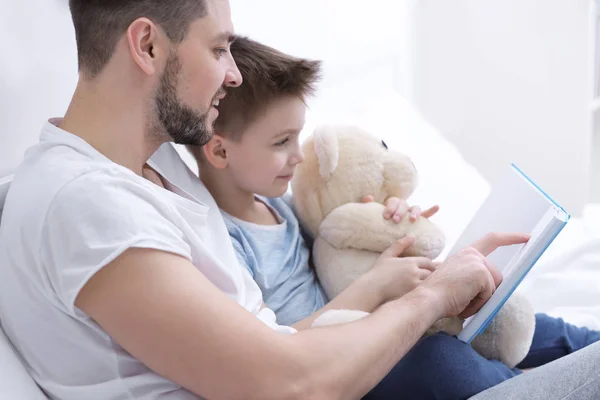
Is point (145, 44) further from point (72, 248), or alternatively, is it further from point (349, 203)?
point (349, 203)

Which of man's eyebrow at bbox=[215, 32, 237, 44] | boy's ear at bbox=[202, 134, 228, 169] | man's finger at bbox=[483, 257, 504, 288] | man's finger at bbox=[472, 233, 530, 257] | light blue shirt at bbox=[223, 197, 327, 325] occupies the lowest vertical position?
light blue shirt at bbox=[223, 197, 327, 325]

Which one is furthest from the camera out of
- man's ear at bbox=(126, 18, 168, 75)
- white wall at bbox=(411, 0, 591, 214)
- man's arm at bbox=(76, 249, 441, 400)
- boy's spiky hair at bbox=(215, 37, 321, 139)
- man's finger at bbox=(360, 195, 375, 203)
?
white wall at bbox=(411, 0, 591, 214)

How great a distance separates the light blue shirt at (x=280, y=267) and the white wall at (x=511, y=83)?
1.61 m

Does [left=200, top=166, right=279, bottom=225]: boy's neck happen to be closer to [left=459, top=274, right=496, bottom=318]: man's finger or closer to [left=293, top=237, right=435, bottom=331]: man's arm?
[left=293, top=237, right=435, bottom=331]: man's arm

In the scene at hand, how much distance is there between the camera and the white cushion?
3.08ft

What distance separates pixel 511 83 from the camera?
2910mm

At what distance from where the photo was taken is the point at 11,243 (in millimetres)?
965

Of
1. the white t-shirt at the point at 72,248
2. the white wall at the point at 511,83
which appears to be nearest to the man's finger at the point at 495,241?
the white t-shirt at the point at 72,248

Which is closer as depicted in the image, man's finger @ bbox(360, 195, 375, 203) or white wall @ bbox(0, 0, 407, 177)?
white wall @ bbox(0, 0, 407, 177)

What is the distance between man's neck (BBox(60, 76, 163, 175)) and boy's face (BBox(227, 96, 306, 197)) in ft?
1.06

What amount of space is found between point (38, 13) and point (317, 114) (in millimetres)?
936

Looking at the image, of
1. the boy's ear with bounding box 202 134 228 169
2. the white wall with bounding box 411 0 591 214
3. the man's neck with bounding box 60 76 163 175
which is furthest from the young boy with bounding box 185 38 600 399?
the white wall with bounding box 411 0 591 214

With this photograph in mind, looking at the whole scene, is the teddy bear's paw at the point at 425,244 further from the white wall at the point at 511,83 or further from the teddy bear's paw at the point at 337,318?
the white wall at the point at 511,83

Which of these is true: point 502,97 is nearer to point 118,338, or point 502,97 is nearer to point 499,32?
point 499,32
